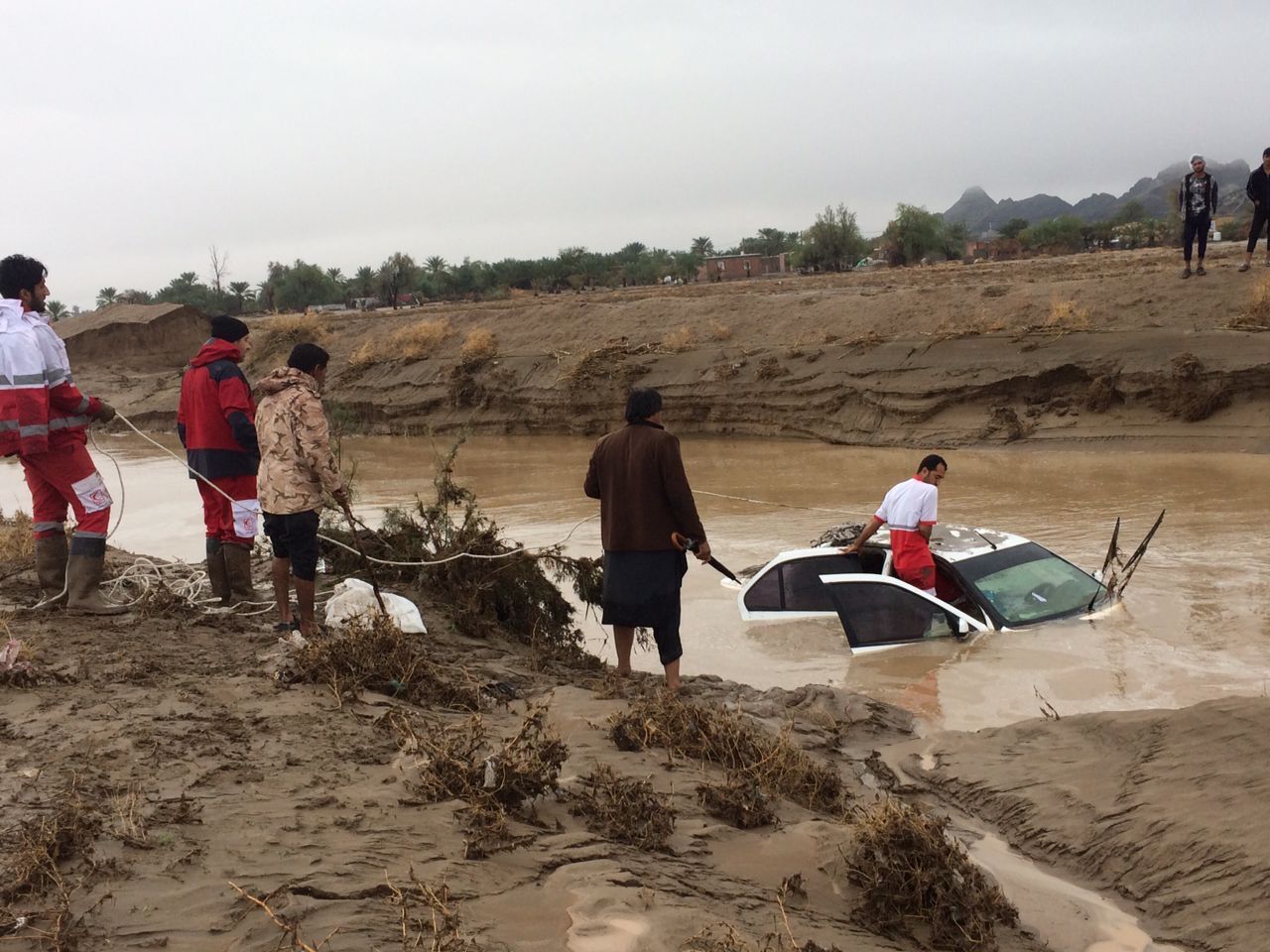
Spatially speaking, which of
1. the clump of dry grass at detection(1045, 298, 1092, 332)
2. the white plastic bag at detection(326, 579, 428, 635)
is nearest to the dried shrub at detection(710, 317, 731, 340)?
the clump of dry grass at detection(1045, 298, 1092, 332)

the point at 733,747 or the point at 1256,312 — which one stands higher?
the point at 1256,312

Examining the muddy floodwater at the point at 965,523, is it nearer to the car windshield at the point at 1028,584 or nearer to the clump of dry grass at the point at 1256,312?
the car windshield at the point at 1028,584

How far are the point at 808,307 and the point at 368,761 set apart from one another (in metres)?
24.3

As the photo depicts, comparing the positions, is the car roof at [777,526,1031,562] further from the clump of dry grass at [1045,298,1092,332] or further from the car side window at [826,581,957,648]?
the clump of dry grass at [1045,298,1092,332]

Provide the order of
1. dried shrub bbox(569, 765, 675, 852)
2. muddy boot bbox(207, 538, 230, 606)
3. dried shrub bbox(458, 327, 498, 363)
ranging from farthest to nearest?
dried shrub bbox(458, 327, 498, 363) → muddy boot bbox(207, 538, 230, 606) → dried shrub bbox(569, 765, 675, 852)

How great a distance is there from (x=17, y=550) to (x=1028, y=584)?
820 centimetres

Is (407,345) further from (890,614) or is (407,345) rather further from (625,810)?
(625,810)

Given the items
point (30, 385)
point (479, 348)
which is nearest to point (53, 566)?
point (30, 385)

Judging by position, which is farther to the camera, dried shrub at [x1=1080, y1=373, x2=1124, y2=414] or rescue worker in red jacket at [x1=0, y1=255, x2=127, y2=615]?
dried shrub at [x1=1080, y1=373, x2=1124, y2=414]

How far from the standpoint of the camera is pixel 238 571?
7.42m

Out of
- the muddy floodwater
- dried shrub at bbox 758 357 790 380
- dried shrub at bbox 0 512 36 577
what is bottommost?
the muddy floodwater

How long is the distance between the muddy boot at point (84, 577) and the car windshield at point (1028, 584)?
5.78 metres

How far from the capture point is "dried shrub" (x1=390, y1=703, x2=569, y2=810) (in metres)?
4.02

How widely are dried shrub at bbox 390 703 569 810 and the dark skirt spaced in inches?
75.9
